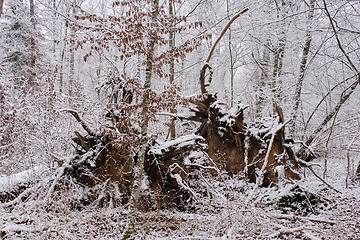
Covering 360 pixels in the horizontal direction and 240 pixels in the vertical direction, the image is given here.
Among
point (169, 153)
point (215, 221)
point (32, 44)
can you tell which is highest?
point (32, 44)

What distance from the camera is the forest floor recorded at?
13.4 feet

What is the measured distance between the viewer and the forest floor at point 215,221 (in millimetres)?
4070

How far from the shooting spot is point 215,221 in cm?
455

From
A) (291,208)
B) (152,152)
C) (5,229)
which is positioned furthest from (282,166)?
(5,229)

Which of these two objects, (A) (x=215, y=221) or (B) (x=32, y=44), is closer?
(A) (x=215, y=221)

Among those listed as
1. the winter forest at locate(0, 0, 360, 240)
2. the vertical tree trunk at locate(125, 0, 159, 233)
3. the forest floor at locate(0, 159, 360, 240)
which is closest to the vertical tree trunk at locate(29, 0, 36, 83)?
the winter forest at locate(0, 0, 360, 240)

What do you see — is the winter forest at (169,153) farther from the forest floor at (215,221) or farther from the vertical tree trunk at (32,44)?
the vertical tree trunk at (32,44)

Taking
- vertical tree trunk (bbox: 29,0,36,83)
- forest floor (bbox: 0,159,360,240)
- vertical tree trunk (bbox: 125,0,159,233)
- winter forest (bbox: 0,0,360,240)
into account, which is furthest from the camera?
vertical tree trunk (bbox: 29,0,36,83)

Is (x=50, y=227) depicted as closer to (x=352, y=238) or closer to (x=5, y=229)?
(x=5, y=229)

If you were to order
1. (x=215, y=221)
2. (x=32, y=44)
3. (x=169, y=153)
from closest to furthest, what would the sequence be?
1. (x=215, y=221)
2. (x=169, y=153)
3. (x=32, y=44)

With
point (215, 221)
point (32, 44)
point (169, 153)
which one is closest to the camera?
point (215, 221)

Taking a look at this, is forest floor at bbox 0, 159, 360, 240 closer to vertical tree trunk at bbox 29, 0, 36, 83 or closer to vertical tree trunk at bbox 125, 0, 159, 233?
vertical tree trunk at bbox 125, 0, 159, 233

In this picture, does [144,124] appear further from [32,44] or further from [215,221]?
[32,44]

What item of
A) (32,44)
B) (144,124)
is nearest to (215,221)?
(144,124)
